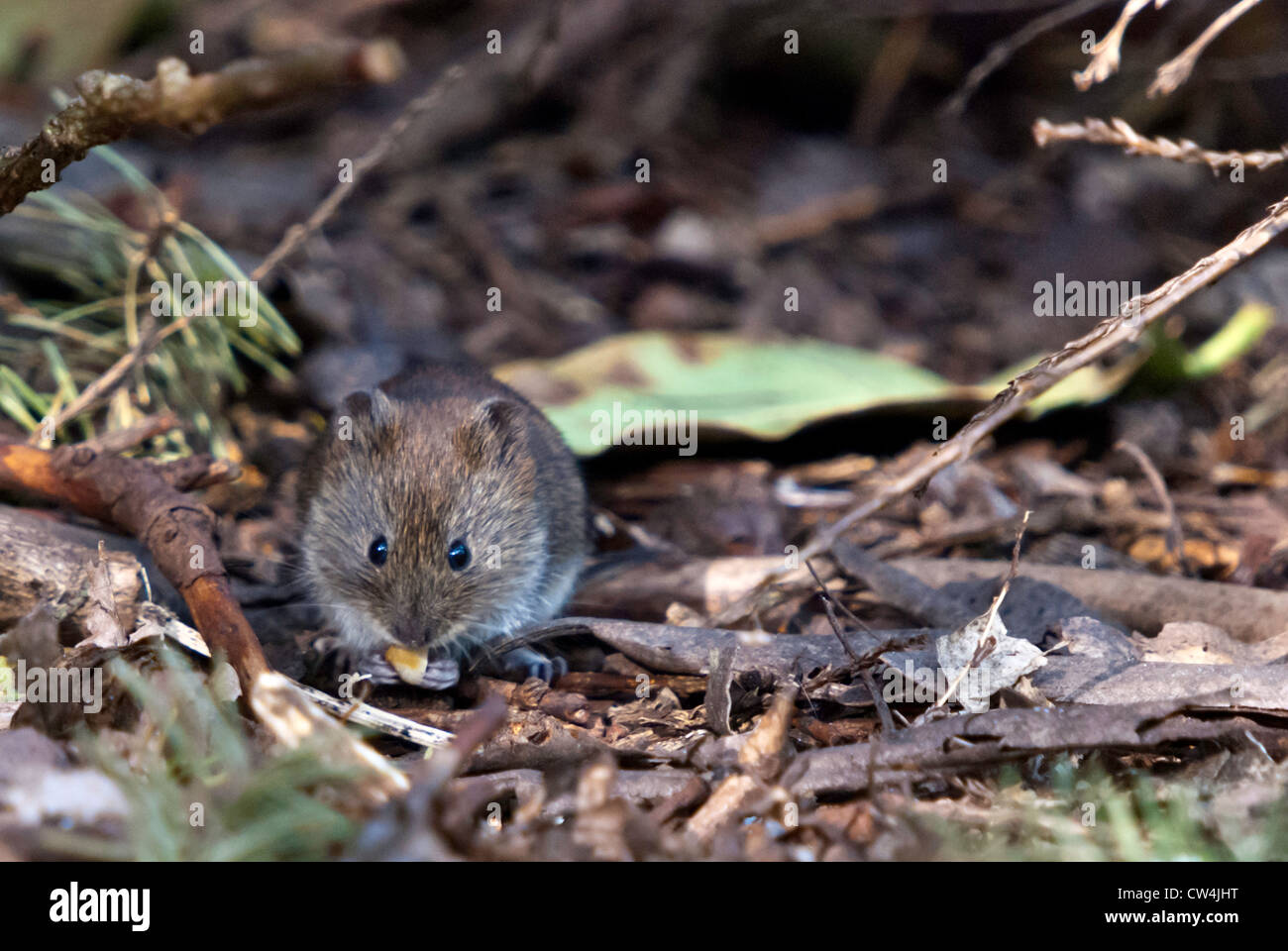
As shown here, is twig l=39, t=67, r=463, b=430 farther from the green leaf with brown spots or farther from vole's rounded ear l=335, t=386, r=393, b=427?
the green leaf with brown spots

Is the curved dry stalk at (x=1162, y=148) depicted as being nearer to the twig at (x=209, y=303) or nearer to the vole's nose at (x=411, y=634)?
the twig at (x=209, y=303)

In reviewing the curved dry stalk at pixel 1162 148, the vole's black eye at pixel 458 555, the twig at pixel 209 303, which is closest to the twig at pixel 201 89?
the twig at pixel 209 303

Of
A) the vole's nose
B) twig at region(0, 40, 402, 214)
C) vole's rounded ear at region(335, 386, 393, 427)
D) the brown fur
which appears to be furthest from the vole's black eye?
twig at region(0, 40, 402, 214)

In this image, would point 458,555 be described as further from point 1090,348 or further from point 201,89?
point 1090,348

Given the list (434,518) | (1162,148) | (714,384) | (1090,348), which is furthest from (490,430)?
(1162,148)

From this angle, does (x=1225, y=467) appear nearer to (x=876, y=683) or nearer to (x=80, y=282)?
(x=876, y=683)

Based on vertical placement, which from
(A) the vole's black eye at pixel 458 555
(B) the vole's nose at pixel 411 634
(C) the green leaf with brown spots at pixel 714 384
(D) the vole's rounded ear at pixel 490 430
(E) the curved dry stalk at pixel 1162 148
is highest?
(E) the curved dry stalk at pixel 1162 148
